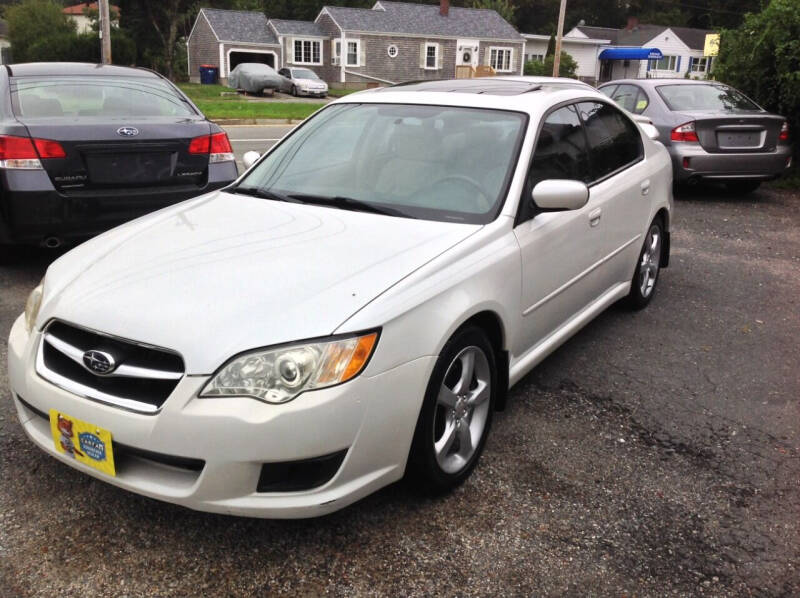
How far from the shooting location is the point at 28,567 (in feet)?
8.46

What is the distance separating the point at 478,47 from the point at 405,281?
55.1 meters

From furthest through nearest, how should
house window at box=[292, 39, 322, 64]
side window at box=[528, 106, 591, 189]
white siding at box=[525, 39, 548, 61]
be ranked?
white siding at box=[525, 39, 548, 61], house window at box=[292, 39, 322, 64], side window at box=[528, 106, 591, 189]

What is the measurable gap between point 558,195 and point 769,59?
10240 millimetres

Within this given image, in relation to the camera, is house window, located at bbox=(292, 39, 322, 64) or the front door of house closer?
house window, located at bbox=(292, 39, 322, 64)

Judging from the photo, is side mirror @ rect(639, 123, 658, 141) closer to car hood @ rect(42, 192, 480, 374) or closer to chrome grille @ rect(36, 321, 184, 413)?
car hood @ rect(42, 192, 480, 374)

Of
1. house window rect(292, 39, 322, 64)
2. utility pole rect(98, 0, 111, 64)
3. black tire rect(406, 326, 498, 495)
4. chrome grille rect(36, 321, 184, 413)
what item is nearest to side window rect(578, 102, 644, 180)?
black tire rect(406, 326, 498, 495)

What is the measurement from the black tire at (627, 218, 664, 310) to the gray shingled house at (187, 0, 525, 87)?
153 ft

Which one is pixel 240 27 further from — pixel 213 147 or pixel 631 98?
pixel 213 147

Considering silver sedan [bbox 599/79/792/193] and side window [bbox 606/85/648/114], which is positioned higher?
side window [bbox 606/85/648/114]

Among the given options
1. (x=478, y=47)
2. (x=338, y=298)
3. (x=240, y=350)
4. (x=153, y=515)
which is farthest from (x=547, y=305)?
(x=478, y=47)

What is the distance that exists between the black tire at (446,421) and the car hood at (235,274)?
14.6 inches

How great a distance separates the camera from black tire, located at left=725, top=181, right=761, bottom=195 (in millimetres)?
10312

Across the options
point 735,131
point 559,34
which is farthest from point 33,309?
point 559,34

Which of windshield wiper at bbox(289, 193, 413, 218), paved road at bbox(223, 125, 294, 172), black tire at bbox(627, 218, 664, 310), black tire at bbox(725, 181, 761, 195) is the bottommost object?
paved road at bbox(223, 125, 294, 172)
